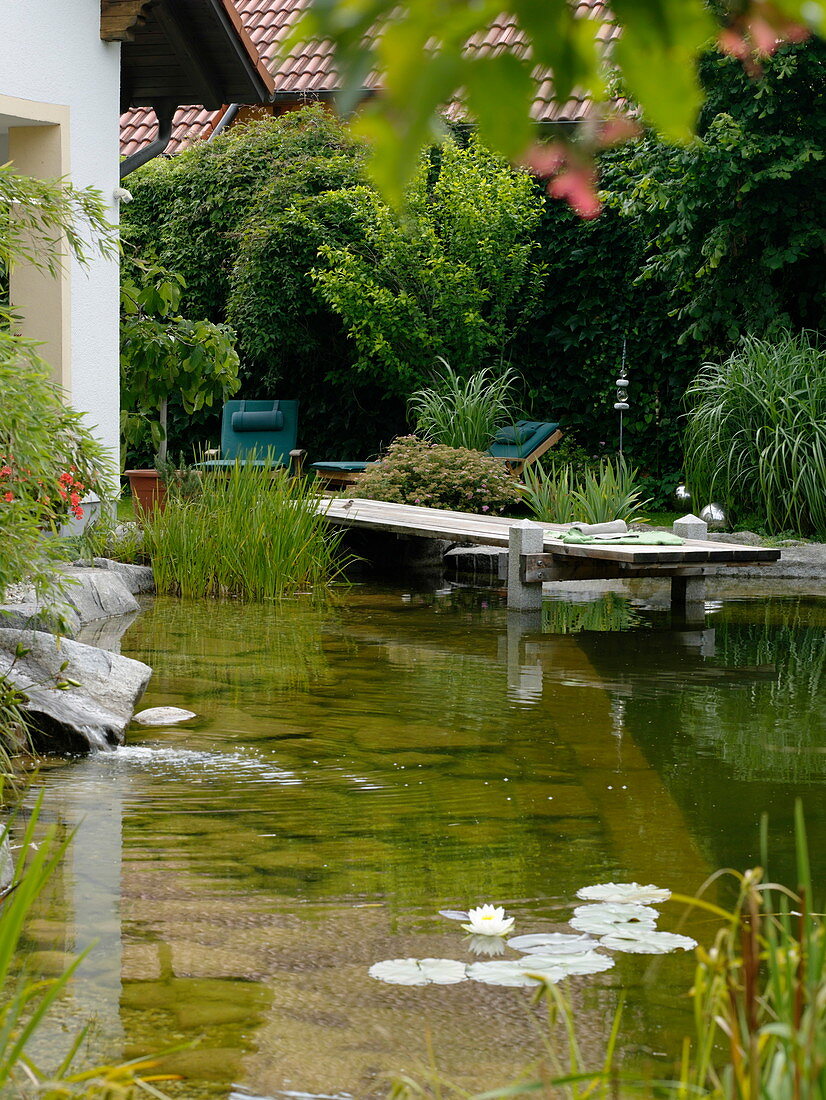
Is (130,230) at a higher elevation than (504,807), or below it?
higher

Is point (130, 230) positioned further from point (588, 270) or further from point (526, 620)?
point (526, 620)

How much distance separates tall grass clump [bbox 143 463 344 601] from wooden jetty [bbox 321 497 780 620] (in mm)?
357

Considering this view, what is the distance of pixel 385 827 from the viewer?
3.50 m

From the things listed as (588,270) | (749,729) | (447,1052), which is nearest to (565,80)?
(447,1052)

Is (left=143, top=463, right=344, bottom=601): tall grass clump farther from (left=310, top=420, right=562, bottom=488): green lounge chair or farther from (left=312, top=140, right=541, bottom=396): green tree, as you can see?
(left=312, top=140, right=541, bottom=396): green tree

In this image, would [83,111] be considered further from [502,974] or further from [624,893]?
[502,974]

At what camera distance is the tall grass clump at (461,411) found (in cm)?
1141

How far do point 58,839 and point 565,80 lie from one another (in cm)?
271

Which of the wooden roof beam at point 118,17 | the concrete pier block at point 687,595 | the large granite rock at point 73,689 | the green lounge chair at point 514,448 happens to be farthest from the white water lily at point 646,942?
the green lounge chair at point 514,448

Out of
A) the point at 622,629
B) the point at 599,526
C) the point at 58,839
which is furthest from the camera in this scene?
the point at 599,526

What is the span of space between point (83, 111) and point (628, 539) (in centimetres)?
414

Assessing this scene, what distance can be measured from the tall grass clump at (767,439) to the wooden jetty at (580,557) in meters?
2.03

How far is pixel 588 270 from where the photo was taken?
12.8 metres

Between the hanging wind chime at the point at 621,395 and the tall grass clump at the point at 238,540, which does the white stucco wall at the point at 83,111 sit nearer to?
the tall grass clump at the point at 238,540
